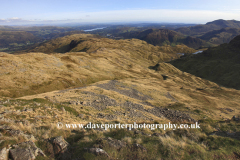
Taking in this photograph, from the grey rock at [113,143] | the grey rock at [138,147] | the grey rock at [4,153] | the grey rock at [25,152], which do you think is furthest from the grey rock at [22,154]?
the grey rock at [138,147]

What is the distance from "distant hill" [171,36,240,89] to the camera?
11212cm

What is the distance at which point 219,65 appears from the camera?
139000 mm

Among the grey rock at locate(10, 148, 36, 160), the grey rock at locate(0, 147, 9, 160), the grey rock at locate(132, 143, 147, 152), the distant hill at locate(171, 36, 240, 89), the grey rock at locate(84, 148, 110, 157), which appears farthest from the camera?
the distant hill at locate(171, 36, 240, 89)

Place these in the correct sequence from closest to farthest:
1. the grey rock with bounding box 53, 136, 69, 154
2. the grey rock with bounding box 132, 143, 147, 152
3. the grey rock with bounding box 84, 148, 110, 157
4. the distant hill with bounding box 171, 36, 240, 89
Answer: the grey rock with bounding box 84, 148, 110, 157, the grey rock with bounding box 53, 136, 69, 154, the grey rock with bounding box 132, 143, 147, 152, the distant hill with bounding box 171, 36, 240, 89

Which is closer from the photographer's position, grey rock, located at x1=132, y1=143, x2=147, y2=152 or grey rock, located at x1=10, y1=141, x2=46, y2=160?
grey rock, located at x1=10, y1=141, x2=46, y2=160

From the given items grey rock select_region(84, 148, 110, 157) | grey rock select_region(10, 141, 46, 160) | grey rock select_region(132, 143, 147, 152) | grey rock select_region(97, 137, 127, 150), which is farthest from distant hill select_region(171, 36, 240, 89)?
grey rock select_region(10, 141, 46, 160)

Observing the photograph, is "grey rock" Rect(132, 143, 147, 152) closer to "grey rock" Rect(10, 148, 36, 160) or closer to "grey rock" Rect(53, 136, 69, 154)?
"grey rock" Rect(53, 136, 69, 154)

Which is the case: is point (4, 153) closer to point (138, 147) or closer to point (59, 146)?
point (59, 146)

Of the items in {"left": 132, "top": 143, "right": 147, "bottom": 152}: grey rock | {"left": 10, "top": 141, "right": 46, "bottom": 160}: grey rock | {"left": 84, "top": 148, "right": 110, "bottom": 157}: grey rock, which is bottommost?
{"left": 132, "top": 143, "right": 147, "bottom": 152}: grey rock

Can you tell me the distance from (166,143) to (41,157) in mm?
9510

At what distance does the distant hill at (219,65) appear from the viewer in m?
112

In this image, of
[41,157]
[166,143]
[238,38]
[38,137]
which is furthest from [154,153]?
[238,38]

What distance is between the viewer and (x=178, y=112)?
30844 mm

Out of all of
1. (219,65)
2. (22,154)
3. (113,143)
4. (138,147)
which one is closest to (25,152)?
(22,154)
